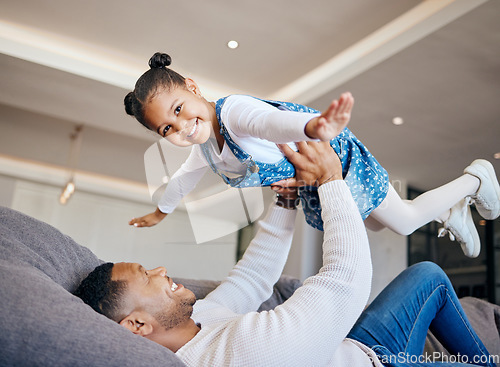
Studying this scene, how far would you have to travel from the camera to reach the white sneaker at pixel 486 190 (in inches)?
59.1

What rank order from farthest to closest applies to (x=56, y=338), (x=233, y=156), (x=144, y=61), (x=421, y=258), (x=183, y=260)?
(x=421, y=258)
(x=144, y=61)
(x=183, y=260)
(x=233, y=156)
(x=56, y=338)

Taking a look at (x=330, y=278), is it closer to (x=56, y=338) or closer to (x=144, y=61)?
(x=56, y=338)

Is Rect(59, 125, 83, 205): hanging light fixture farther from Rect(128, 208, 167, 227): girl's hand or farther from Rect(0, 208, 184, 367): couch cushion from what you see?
Rect(0, 208, 184, 367): couch cushion

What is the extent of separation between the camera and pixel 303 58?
3643 mm

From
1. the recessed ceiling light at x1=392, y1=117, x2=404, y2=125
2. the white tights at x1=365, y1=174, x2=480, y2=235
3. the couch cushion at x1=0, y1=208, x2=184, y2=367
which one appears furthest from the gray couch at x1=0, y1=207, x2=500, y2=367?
the recessed ceiling light at x1=392, y1=117, x2=404, y2=125

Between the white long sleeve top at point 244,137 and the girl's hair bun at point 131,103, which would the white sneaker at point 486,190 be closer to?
the white long sleeve top at point 244,137

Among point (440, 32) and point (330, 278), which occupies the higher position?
point (440, 32)

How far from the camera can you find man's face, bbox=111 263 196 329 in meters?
1.00

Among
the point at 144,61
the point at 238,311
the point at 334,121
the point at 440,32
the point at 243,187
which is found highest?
the point at 440,32

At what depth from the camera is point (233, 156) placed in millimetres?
1188

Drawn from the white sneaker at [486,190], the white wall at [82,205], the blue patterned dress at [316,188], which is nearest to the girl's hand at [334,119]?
the blue patterned dress at [316,188]

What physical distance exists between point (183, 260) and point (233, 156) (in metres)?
1.03

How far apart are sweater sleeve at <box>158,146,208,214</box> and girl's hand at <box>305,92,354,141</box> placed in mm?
461

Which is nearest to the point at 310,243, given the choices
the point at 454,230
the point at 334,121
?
the point at 454,230
